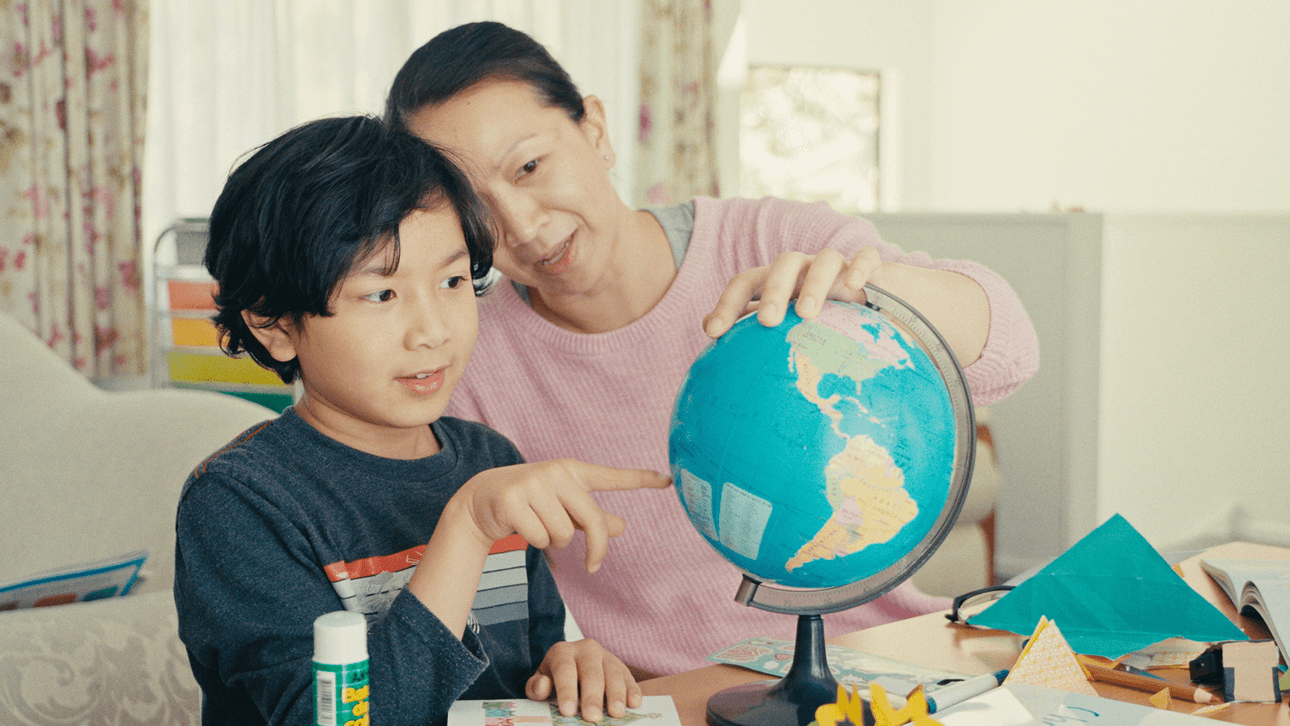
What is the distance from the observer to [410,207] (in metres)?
1.08

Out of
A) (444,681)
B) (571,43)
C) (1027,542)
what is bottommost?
(1027,542)

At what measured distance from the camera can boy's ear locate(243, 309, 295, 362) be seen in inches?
43.3

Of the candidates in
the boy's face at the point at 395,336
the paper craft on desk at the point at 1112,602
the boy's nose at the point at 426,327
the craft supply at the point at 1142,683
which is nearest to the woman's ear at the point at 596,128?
the boy's face at the point at 395,336

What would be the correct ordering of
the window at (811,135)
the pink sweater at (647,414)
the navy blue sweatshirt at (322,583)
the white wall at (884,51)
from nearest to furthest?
the navy blue sweatshirt at (322,583) → the pink sweater at (647,414) → the white wall at (884,51) → the window at (811,135)

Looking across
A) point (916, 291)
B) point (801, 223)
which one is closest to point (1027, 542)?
point (801, 223)

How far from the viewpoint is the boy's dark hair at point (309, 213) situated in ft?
3.41

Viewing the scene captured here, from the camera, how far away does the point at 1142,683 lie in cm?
97

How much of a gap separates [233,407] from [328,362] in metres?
0.85

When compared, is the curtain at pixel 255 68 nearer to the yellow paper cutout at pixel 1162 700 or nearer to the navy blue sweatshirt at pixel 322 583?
the navy blue sweatshirt at pixel 322 583

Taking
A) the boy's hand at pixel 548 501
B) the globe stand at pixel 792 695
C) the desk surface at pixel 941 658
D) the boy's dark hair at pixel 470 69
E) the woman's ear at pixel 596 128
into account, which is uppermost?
the boy's dark hair at pixel 470 69

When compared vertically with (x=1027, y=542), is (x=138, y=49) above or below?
above

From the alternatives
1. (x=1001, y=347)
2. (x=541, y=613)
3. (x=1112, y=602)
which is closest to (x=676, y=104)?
(x=1001, y=347)

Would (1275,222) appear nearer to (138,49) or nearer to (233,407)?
(233,407)

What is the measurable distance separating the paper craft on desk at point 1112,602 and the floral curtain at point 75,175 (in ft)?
10.6
